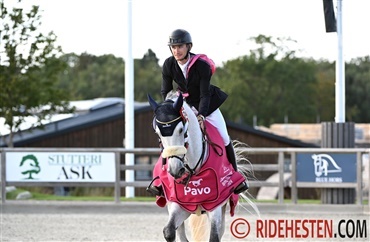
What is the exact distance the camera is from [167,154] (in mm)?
6723

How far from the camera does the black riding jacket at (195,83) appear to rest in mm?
7555

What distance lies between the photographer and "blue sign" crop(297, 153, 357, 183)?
15859mm

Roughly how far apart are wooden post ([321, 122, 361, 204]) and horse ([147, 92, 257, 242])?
8550mm

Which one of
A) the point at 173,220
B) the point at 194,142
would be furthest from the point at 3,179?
the point at 194,142

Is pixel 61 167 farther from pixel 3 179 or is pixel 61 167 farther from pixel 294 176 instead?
pixel 294 176

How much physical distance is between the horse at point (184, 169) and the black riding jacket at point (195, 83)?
0.22m

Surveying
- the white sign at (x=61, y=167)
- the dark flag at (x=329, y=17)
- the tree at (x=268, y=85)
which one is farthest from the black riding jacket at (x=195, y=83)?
the tree at (x=268, y=85)

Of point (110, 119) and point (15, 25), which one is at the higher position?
point (15, 25)

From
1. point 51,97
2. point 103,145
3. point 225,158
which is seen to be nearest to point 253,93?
point 103,145

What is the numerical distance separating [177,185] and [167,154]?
0.78m

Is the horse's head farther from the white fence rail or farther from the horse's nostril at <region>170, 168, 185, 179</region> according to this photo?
the white fence rail

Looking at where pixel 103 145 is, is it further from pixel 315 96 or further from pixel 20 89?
pixel 315 96

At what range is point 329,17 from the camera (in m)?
16.7

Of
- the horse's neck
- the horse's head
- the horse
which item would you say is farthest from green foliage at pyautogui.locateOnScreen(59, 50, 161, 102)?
the horse's head
